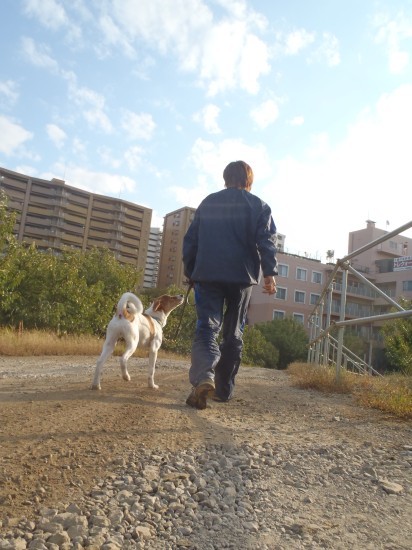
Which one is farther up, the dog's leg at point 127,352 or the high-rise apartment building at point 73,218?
the high-rise apartment building at point 73,218

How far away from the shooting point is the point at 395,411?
3.29 metres

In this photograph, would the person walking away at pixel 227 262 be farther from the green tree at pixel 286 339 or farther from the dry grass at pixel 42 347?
the green tree at pixel 286 339

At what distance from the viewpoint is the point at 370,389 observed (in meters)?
4.44

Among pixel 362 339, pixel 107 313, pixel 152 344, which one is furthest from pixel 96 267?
pixel 362 339

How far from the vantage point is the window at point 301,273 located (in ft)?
181

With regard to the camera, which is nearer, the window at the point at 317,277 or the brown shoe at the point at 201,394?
the brown shoe at the point at 201,394

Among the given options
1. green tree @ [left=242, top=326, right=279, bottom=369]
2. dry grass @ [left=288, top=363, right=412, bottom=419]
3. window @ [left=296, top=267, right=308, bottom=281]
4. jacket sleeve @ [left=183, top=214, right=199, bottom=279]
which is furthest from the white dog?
window @ [left=296, top=267, right=308, bottom=281]

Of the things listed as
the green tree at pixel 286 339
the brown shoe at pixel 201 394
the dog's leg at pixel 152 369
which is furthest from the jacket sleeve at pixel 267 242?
the green tree at pixel 286 339

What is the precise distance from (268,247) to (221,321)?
70 cm

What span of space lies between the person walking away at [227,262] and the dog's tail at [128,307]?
793mm

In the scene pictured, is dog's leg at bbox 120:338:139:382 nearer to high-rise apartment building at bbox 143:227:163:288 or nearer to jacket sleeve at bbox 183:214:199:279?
jacket sleeve at bbox 183:214:199:279

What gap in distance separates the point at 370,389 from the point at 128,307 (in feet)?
8.13

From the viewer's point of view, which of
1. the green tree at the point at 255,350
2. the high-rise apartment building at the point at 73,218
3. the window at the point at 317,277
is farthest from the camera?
the high-rise apartment building at the point at 73,218

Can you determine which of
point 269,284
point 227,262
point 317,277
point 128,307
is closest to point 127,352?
point 128,307
